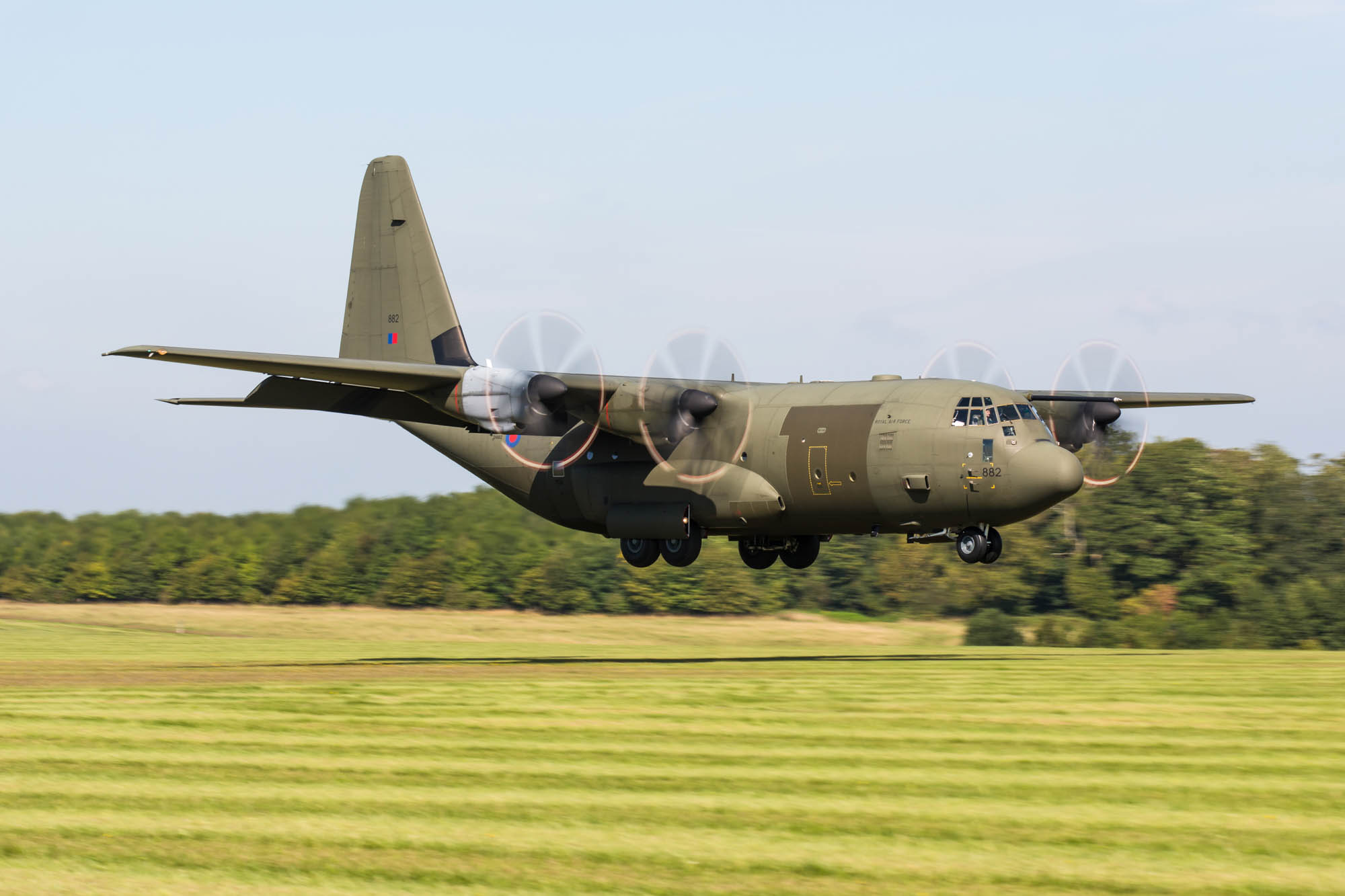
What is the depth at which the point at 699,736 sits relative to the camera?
1861 cm

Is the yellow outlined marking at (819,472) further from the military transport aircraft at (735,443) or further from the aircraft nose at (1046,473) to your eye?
the aircraft nose at (1046,473)

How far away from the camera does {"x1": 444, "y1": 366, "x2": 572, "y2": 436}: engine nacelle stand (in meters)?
34.2

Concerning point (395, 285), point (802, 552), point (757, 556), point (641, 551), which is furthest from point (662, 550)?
point (395, 285)

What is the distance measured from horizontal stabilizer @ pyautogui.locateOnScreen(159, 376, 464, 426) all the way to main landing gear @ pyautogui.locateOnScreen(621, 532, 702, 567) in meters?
5.81

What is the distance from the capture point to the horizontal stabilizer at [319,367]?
31578 millimetres

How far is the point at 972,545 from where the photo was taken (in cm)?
3388

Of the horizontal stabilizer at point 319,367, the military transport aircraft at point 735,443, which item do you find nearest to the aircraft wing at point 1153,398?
the military transport aircraft at point 735,443

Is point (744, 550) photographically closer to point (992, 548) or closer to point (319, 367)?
point (992, 548)

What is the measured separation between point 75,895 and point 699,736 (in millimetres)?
9503

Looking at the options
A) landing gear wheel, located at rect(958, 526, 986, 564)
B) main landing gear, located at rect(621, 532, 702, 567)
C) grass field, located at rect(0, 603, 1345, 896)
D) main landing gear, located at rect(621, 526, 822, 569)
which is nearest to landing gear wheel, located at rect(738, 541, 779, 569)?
main landing gear, located at rect(621, 526, 822, 569)

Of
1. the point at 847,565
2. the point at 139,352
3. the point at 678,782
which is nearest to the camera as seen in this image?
the point at 678,782

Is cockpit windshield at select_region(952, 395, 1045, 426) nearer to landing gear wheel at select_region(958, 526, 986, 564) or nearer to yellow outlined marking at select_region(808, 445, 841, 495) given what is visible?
landing gear wheel at select_region(958, 526, 986, 564)

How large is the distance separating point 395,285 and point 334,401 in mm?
6840

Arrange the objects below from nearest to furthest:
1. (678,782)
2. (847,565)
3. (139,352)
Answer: (678,782)
(139,352)
(847,565)
